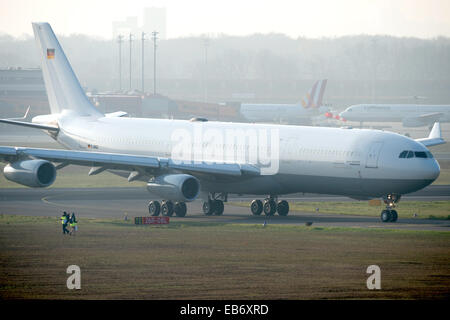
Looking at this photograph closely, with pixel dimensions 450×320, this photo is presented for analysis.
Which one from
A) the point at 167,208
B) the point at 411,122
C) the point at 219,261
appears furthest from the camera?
the point at 411,122

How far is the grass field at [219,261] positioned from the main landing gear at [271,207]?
24.6 feet

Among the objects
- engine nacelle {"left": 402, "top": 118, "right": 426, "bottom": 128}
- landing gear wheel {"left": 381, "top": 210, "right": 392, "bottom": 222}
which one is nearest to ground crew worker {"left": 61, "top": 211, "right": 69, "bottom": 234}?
landing gear wheel {"left": 381, "top": 210, "right": 392, "bottom": 222}

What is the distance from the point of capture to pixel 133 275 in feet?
99.8

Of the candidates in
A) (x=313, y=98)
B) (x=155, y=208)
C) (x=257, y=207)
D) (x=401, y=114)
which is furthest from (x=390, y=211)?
(x=313, y=98)

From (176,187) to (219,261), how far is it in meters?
17.4

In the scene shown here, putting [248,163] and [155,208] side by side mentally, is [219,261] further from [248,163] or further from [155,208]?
[155,208]

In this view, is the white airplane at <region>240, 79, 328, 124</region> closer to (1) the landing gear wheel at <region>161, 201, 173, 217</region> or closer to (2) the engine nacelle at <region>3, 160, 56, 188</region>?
(1) the landing gear wheel at <region>161, 201, 173, 217</region>

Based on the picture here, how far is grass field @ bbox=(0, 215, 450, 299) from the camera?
1081 inches

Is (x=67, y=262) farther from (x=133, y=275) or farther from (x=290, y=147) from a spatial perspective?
(x=290, y=147)

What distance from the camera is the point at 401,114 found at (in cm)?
17638
